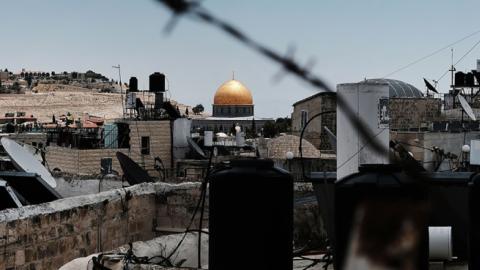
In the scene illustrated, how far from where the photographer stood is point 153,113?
3744 centimetres

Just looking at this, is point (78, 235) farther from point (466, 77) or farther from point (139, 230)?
point (466, 77)

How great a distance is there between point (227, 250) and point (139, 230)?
7.38 meters

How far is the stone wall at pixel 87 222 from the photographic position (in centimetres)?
884

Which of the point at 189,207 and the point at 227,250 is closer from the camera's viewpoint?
the point at 227,250

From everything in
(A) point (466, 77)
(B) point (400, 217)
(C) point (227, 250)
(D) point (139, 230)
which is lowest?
(D) point (139, 230)

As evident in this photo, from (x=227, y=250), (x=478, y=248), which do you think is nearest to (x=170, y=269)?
(x=227, y=250)

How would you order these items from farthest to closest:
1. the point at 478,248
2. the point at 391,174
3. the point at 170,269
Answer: the point at 170,269
the point at 478,248
the point at 391,174

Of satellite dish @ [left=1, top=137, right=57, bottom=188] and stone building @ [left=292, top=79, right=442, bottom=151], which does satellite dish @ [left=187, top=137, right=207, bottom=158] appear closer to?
stone building @ [left=292, top=79, right=442, bottom=151]

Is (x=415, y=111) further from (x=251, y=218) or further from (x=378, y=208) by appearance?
(x=378, y=208)

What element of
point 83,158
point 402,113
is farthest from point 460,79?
point 83,158

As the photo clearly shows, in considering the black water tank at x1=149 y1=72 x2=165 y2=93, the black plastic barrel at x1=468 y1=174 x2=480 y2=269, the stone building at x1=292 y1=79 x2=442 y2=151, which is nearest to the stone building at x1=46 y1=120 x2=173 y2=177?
the black water tank at x1=149 y1=72 x2=165 y2=93

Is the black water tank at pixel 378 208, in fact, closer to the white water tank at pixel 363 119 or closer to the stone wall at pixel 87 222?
the white water tank at pixel 363 119

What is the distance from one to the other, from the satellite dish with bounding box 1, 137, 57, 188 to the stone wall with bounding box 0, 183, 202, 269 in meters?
4.14

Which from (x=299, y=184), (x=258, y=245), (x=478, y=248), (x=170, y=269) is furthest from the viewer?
(x=299, y=184)
